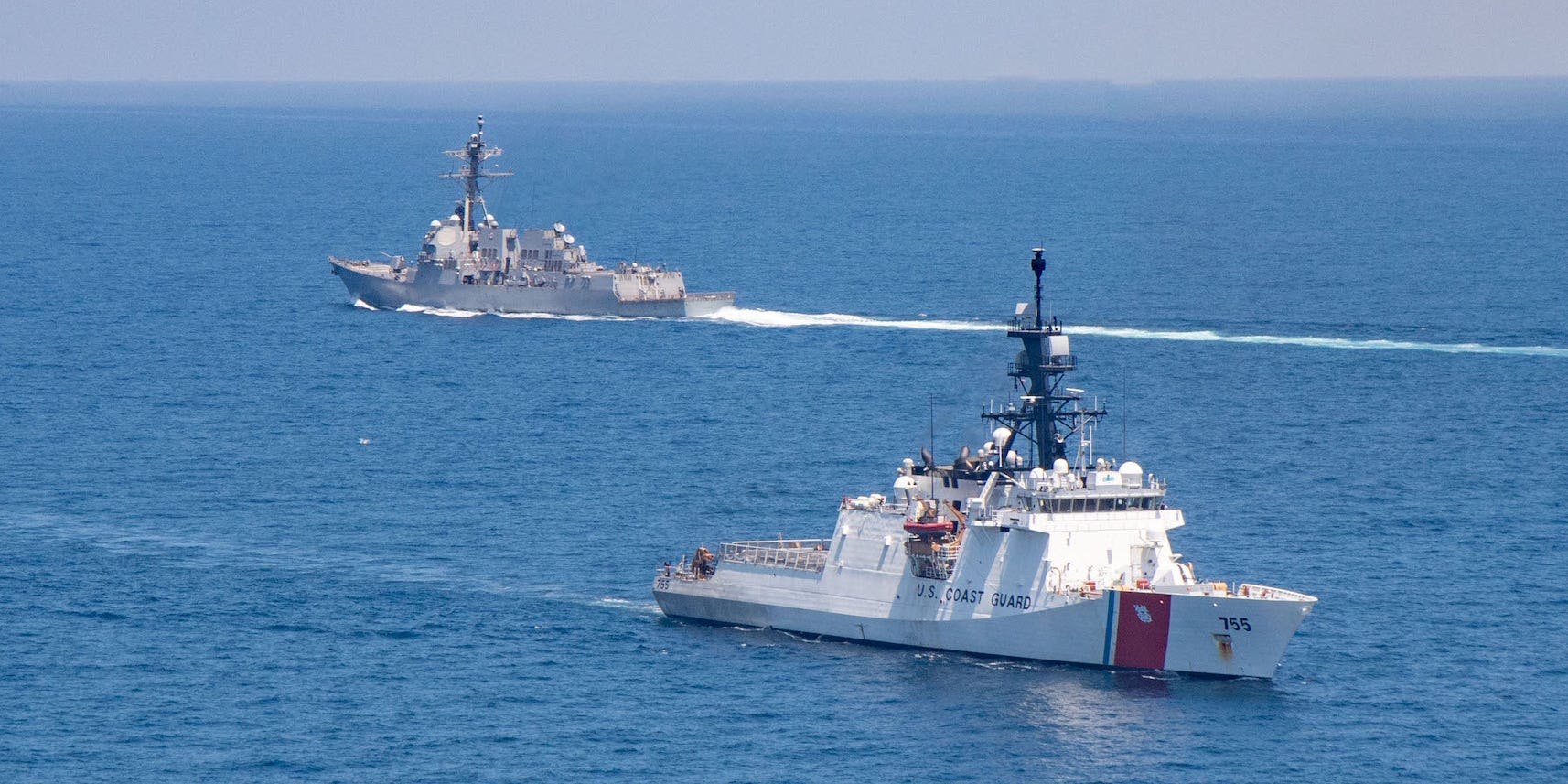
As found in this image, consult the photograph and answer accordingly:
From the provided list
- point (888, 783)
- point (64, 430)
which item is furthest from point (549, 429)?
point (888, 783)

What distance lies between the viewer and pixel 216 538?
3760 inches

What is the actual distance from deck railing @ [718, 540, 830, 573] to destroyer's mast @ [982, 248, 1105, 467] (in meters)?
7.91

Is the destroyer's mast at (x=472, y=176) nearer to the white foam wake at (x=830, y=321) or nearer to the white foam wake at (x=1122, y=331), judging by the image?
the white foam wake at (x=1122, y=331)

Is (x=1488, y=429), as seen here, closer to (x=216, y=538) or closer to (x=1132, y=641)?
(x=1132, y=641)

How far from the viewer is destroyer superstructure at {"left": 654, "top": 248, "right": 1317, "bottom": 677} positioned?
74.3m

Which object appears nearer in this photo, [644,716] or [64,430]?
[644,716]

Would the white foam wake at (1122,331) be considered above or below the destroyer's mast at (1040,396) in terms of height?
below

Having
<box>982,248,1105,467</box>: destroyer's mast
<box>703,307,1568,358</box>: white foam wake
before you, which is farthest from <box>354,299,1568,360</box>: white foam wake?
<box>982,248,1105,467</box>: destroyer's mast

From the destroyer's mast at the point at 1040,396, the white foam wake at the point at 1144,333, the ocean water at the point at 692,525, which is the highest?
the destroyer's mast at the point at 1040,396

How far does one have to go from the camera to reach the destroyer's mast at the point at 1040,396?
8056 centimetres

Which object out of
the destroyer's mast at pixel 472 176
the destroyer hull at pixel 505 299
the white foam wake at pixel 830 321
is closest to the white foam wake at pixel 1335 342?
the white foam wake at pixel 830 321

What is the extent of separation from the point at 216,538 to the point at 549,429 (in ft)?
91.9

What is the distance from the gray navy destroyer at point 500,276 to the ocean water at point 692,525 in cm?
266

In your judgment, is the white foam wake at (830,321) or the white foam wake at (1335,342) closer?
the white foam wake at (1335,342)
